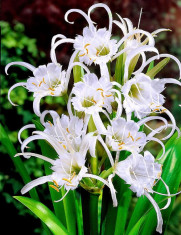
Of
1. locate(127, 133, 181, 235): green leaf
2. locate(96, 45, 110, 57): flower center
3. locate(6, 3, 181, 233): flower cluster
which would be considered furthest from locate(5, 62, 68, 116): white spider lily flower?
locate(127, 133, 181, 235): green leaf

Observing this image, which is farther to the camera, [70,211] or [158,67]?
[70,211]

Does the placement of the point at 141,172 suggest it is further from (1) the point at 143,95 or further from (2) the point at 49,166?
(2) the point at 49,166

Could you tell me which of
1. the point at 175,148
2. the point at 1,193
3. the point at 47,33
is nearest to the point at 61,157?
the point at 175,148

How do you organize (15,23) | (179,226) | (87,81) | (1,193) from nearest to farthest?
(87,81) → (1,193) → (15,23) → (179,226)

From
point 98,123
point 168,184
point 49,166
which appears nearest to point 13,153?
point 49,166

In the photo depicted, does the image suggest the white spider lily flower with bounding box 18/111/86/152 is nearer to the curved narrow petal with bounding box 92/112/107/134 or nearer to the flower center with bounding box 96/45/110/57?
the curved narrow petal with bounding box 92/112/107/134

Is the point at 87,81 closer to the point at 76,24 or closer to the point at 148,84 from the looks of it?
the point at 148,84

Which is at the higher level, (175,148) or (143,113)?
(143,113)
